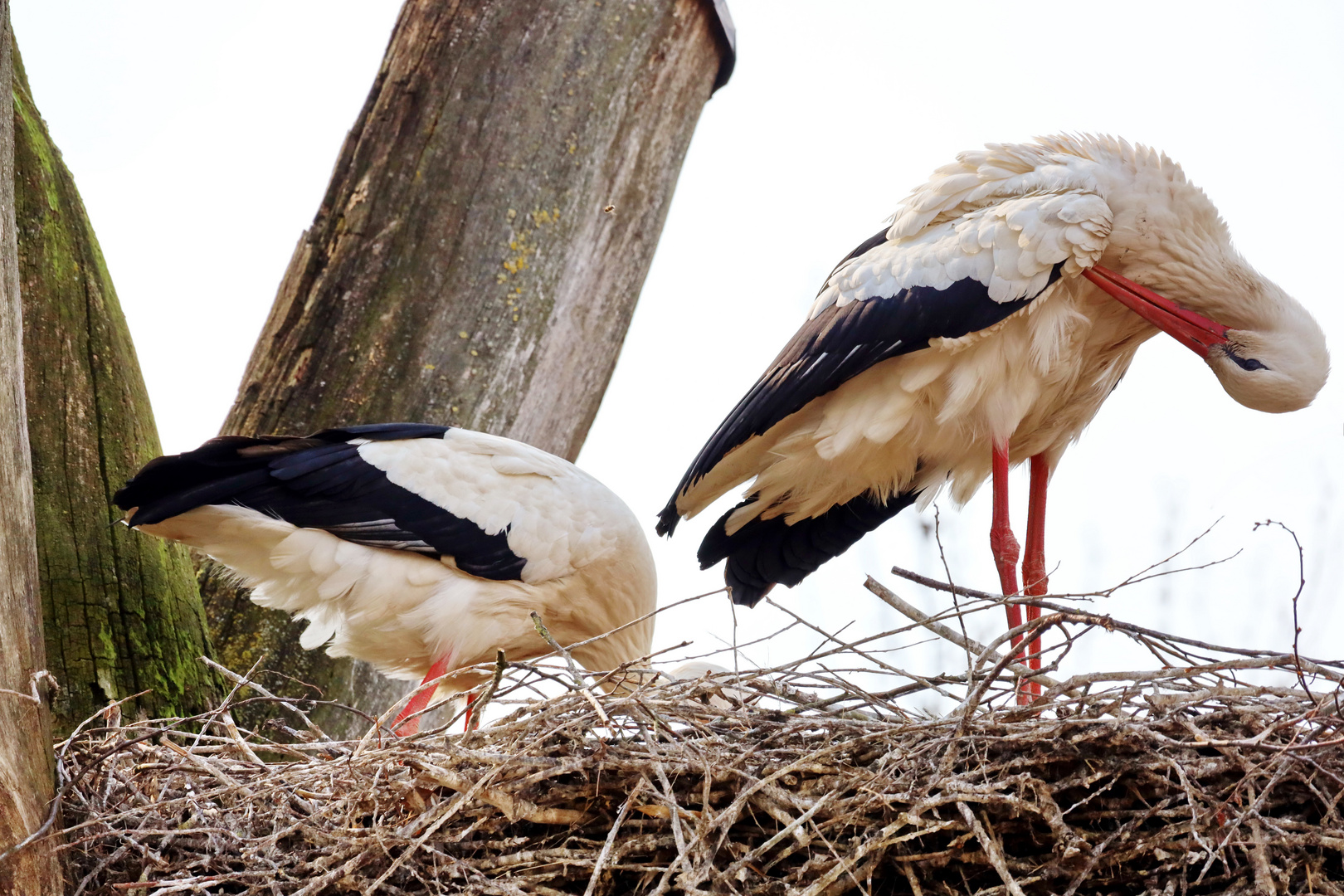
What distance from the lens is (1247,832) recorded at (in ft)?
6.75

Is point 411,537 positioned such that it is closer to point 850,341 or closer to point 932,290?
point 850,341

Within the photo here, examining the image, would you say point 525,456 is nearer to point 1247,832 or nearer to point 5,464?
point 5,464

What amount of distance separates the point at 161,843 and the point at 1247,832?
177 centimetres

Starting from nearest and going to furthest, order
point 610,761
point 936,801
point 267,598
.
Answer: point 936,801
point 610,761
point 267,598

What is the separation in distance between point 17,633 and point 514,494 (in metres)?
1.57

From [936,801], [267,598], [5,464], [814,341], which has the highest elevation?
[814,341]

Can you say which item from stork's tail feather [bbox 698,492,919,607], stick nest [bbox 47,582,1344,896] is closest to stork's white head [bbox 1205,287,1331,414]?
stork's tail feather [bbox 698,492,919,607]

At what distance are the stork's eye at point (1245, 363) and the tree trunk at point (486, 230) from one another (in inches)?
78.5

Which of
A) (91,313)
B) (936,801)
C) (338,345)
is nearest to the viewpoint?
(936,801)

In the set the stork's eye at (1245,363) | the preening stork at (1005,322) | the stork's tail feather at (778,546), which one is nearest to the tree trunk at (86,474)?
the preening stork at (1005,322)

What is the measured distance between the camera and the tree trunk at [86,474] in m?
3.00

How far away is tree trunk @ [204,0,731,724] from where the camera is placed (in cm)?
413

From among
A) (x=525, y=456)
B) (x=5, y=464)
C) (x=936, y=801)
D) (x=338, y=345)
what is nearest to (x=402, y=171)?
(x=338, y=345)

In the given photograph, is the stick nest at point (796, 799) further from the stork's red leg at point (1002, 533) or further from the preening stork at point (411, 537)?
the stork's red leg at point (1002, 533)
